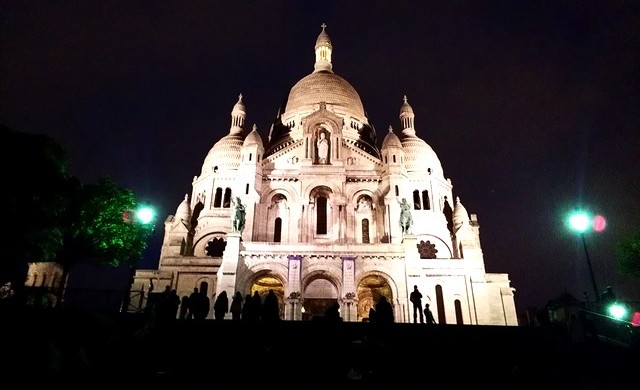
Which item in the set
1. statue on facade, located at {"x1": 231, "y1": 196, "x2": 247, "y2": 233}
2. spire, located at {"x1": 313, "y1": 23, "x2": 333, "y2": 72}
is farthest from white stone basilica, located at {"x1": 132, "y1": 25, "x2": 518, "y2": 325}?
spire, located at {"x1": 313, "y1": 23, "x2": 333, "y2": 72}

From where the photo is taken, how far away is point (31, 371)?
11.1 meters

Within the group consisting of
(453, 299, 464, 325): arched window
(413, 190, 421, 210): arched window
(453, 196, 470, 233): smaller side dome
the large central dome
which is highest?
the large central dome

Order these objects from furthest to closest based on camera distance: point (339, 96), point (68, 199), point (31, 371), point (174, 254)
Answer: point (339, 96) < point (174, 254) < point (68, 199) < point (31, 371)

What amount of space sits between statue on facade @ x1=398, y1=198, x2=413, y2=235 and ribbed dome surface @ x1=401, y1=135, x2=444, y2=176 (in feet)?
45.7

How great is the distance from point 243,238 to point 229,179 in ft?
49.1

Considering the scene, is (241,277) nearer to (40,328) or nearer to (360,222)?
(360,222)

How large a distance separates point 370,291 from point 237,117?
92.5 ft

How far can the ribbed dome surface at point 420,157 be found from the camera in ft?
154

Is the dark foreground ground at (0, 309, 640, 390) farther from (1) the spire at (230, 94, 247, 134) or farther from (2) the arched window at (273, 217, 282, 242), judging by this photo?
(1) the spire at (230, 94, 247, 134)

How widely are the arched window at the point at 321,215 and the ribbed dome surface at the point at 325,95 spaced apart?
16081mm

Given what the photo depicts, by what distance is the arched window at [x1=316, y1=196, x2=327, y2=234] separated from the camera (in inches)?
1422

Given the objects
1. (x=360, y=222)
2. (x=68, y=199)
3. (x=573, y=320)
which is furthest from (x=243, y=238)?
(x=573, y=320)

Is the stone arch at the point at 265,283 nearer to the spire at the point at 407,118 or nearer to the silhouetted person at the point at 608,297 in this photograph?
the silhouetted person at the point at 608,297

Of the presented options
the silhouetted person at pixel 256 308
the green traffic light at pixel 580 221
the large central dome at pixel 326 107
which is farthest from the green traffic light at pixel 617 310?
the large central dome at pixel 326 107
